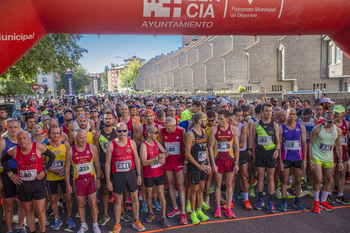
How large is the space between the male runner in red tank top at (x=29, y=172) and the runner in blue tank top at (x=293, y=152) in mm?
4748

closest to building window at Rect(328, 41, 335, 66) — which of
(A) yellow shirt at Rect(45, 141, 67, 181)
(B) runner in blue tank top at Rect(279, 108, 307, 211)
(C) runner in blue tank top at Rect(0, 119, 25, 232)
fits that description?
(B) runner in blue tank top at Rect(279, 108, 307, 211)

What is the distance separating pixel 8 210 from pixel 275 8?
569 cm

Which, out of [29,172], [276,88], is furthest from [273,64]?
[29,172]

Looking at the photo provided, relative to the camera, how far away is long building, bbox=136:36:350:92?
91.7ft

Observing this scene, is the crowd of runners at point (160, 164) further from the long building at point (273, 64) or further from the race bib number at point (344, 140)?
the long building at point (273, 64)

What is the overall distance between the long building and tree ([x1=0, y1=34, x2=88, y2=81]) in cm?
2361

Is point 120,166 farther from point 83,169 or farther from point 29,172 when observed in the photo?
point 29,172

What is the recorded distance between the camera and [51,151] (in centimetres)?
468

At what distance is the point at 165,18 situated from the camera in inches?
145

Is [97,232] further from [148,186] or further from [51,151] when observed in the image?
[51,151]

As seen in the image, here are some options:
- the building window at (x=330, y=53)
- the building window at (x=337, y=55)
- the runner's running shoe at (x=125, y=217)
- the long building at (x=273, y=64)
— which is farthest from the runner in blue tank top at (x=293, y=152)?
the building window at (x=330, y=53)

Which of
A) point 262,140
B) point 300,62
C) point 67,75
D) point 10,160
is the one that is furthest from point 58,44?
point 67,75

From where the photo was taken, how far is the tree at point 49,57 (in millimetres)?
12016

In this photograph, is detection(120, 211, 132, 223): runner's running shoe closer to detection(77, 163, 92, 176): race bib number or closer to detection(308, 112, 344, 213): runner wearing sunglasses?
detection(77, 163, 92, 176): race bib number
